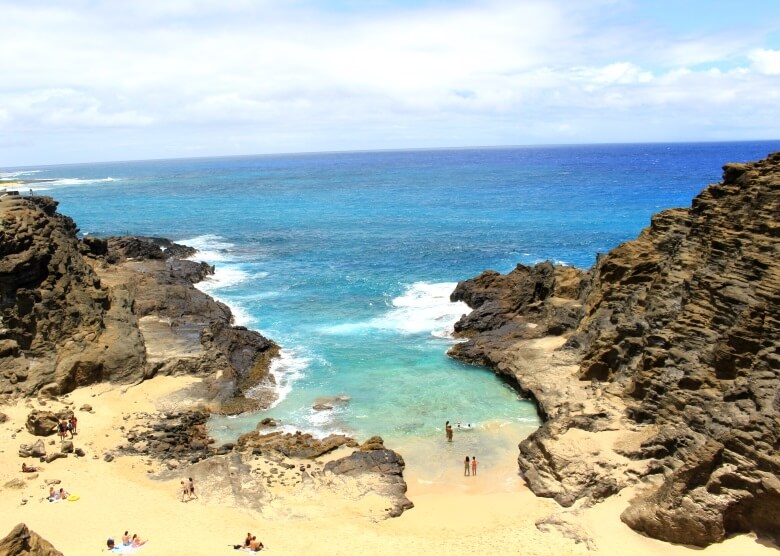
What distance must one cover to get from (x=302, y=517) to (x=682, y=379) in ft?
46.4

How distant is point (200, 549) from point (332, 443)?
310 inches

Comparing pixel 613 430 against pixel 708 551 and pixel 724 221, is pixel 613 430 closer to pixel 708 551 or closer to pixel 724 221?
pixel 708 551

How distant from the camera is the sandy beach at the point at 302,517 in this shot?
19.1 metres

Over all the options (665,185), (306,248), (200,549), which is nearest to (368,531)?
(200,549)

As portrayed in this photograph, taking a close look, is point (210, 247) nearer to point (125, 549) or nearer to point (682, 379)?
point (125, 549)

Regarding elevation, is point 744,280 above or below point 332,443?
above

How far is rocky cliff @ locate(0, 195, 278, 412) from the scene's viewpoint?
29.0 metres

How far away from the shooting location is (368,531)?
20219mm

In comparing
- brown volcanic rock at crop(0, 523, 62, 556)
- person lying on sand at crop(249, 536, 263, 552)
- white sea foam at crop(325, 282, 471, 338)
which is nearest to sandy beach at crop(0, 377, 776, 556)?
person lying on sand at crop(249, 536, 263, 552)

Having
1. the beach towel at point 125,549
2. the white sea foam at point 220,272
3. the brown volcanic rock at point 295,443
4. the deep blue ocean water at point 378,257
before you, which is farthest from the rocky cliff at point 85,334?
the beach towel at point 125,549

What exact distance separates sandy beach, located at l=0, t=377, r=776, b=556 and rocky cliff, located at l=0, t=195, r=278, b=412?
484 cm

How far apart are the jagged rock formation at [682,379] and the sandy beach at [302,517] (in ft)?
3.07

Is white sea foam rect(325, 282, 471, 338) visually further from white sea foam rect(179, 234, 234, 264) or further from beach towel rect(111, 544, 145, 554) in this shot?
white sea foam rect(179, 234, 234, 264)

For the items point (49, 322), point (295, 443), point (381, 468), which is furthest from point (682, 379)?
point (49, 322)
